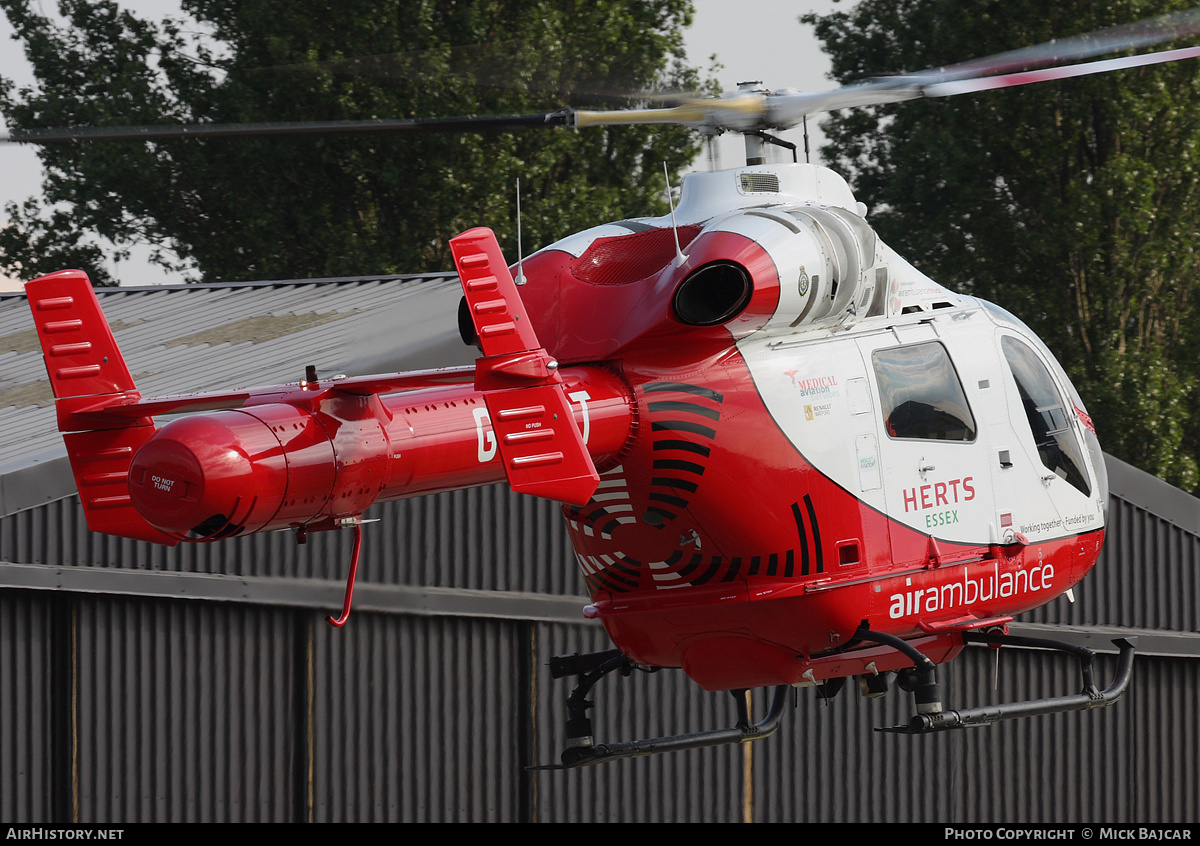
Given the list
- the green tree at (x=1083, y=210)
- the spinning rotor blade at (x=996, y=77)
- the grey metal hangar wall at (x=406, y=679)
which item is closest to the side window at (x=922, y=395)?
the spinning rotor blade at (x=996, y=77)

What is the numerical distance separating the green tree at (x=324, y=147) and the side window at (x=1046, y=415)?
1920 cm

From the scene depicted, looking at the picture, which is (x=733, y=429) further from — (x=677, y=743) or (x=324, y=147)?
(x=324, y=147)

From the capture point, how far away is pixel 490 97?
99.3ft

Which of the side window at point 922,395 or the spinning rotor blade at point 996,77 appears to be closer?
the spinning rotor blade at point 996,77

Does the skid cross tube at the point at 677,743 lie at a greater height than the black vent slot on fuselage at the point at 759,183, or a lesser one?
lesser

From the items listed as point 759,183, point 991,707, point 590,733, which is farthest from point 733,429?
point 991,707

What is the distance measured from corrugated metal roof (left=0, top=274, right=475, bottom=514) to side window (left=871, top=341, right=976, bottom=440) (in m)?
2.07

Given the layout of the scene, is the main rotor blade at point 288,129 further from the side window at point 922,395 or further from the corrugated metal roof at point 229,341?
the side window at point 922,395

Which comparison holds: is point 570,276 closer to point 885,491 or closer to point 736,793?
point 885,491

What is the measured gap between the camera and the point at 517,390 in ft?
18.6

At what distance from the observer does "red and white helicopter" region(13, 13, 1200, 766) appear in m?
5.64

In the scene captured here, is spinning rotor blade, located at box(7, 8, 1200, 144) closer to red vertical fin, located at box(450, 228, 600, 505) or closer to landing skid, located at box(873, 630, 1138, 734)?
red vertical fin, located at box(450, 228, 600, 505)

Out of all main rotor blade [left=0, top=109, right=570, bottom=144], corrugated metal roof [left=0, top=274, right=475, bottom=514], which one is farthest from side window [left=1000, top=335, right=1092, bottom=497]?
main rotor blade [left=0, top=109, right=570, bottom=144]

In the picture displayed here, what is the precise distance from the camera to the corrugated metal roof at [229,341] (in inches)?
291
